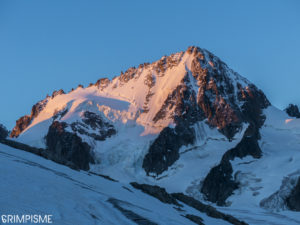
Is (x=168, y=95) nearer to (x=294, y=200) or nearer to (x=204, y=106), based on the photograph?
(x=204, y=106)

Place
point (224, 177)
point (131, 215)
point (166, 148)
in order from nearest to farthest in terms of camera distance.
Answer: point (131, 215)
point (224, 177)
point (166, 148)

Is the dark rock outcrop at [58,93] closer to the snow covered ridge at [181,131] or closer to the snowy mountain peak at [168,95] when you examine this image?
the snowy mountain peak at [168,95]

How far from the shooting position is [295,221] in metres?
74.2

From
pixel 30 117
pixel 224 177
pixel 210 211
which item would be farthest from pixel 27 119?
pixel 210 211

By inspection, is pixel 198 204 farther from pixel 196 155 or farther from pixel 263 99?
pixel 263 99

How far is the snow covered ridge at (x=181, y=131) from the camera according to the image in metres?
109

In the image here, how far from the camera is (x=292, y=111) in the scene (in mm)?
165750

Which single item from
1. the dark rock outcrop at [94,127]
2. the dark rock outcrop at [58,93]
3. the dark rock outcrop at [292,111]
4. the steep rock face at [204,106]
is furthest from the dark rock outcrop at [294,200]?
the dark rock outcrop at [58,93]

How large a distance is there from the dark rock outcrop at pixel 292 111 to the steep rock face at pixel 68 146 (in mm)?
88909

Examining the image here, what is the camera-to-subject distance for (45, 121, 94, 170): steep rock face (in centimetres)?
13039

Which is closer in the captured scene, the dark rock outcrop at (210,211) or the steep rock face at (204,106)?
the dark rock outcrop at (210,211)

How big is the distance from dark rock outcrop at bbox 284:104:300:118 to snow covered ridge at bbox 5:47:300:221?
41.7ft

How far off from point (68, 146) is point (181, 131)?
1610 inches

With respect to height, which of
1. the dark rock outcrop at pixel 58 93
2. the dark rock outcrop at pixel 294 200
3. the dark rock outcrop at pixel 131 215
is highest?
the dark rock outcrop at pixel 58 93
